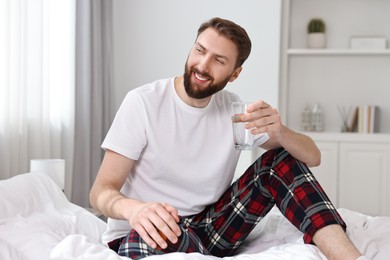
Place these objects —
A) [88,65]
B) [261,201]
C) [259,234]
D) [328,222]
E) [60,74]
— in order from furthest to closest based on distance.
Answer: [88,65] → [60,74] → [259,234] → [261,201] → [328,222]

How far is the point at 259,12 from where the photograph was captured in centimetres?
412

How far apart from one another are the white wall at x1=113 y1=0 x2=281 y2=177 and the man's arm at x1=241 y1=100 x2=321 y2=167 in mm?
2193

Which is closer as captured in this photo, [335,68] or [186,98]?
[186,98]

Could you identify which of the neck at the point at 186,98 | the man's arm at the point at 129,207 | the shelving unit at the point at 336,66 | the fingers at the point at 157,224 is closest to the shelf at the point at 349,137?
the shelving unit at the point at 336,66

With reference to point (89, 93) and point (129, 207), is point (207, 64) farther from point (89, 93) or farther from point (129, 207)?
point (89, 93)

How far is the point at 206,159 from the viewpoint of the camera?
2002 mm

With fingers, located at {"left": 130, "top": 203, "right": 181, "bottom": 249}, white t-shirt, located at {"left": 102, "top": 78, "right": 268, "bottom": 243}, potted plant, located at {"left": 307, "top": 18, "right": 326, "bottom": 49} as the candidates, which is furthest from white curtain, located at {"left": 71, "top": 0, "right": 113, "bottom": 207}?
fingers, located at {"left": 130, "top": 203, "right": 181, "bottom": 249}

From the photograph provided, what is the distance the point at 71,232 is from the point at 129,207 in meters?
0.55

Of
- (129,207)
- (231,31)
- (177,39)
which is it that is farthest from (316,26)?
(129,207)

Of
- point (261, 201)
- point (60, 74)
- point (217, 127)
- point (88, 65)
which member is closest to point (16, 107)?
point (60, 74)

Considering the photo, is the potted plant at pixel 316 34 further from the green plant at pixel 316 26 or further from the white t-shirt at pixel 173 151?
the white t-shirt at pixel 173 151

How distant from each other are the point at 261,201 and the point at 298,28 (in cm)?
286

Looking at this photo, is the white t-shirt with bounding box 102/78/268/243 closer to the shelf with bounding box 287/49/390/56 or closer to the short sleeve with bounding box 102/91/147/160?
the short sleeve with bounding box 102/91/147/160

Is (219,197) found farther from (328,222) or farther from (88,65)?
(88,65)
